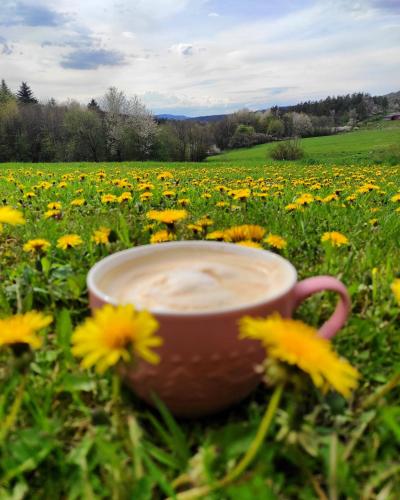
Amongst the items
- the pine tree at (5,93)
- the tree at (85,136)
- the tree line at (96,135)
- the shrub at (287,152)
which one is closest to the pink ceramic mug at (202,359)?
the shrub at (287,152)

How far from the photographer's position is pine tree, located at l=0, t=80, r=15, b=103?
56000 mm

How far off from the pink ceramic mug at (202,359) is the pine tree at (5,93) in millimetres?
63520

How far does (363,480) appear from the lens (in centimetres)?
93

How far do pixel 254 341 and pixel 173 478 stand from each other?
14.2 inches

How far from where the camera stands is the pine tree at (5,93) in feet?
184

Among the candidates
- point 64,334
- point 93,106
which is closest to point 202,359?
point 64,334

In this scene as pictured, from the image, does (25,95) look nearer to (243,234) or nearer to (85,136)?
(85,136)

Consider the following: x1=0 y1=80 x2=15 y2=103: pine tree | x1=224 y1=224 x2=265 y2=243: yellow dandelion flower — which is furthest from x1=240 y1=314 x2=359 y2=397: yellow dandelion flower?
x1=0 y1=80 x2=15 y2=103: pine tree

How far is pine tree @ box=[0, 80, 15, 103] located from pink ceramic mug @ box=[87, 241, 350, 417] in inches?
2501

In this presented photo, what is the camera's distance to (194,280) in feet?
3.42

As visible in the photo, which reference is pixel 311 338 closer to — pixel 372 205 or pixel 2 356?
pixel 2 356

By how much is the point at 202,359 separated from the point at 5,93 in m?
69.9

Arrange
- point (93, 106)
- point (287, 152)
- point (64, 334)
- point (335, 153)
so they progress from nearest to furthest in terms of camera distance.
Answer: point (64, 334)
point (287, 152)
point (335, 153)
point (93, 106)

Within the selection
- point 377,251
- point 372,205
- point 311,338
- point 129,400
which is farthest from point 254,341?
point 372,205
